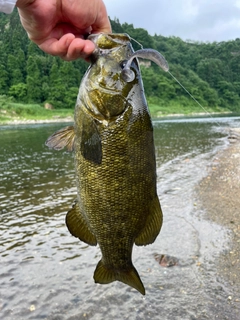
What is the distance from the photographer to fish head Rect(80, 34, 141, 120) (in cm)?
255

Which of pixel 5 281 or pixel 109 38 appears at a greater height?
pixel 109 38

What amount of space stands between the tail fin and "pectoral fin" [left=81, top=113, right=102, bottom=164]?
3.82 ft

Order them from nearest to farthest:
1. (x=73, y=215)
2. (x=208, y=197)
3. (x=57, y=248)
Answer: (x=73, y=215) < (x=57, y=248) < (x=208, y=197)

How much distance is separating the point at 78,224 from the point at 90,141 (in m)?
0.85

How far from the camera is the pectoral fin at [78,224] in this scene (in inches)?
116

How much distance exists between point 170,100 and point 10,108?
5798cm

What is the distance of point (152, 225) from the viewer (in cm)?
288

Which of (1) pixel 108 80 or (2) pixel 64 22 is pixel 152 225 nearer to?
(1) pixel 108 80

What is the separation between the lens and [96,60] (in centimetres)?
262

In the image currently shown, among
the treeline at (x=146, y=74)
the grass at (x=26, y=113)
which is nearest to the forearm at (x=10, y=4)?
the treeline at (x=146, y=74)

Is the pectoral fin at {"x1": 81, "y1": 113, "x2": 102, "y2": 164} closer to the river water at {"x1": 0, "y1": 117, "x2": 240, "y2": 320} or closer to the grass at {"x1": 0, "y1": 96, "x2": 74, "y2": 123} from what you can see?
the river water at {"x1": 0, "y1": 117, "x2": 240, "y2": 320}

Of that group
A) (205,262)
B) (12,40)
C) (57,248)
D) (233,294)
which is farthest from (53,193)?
(12,40)

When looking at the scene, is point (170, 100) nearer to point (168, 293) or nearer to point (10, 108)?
point (10, 108)

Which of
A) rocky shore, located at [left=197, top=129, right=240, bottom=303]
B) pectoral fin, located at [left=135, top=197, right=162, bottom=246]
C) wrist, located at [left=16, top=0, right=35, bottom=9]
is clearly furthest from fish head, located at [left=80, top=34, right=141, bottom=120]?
rocky shore, located at [left=197, top=129, right=240, bottom=303]
